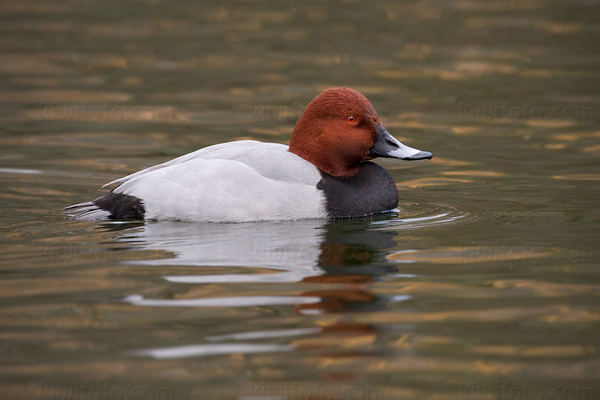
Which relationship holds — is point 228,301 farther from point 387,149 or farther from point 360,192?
point 387,149

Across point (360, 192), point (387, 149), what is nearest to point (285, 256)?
point (360, 192)

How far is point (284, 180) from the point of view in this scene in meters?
6.59

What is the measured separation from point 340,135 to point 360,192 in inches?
17.8

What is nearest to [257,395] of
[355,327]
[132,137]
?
[355,327]

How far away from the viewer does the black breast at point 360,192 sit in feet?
22.0

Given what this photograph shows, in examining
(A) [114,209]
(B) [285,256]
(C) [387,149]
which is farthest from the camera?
(C) [387,149]

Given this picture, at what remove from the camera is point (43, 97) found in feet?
37.5
